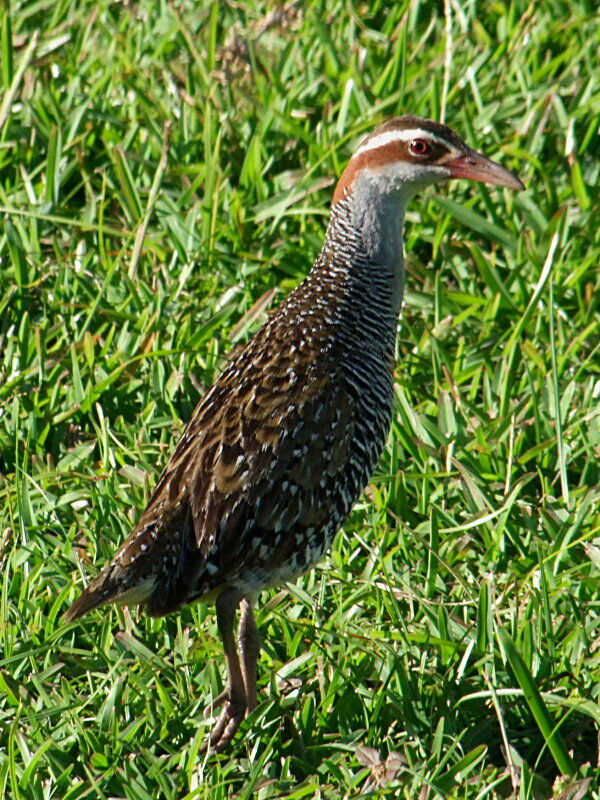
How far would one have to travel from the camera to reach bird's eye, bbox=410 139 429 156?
4500mm

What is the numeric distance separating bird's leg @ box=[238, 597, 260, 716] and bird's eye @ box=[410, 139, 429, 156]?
1630 mm

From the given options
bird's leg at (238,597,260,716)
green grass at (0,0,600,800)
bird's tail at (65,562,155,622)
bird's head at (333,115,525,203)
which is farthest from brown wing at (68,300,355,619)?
bird's head at (333,115,525,203)

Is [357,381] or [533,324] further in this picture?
[533,324]

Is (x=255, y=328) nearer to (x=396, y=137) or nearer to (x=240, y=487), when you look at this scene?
(x=396, y=137)

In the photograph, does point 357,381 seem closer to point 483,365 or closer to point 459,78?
point 483,365

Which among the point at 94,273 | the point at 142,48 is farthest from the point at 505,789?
the point at 142,48

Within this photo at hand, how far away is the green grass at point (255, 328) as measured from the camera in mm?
4020

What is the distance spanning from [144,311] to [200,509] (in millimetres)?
1663

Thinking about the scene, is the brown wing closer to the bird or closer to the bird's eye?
the bird

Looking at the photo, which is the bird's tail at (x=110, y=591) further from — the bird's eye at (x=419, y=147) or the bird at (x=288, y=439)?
the bird's eye at (x=419, y=147)

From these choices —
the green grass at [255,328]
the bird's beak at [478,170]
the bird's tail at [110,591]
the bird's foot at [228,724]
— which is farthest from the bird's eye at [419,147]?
the bird's foot at [228,724]

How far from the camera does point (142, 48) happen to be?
22.0 feet

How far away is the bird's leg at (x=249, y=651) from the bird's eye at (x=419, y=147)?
1.63m

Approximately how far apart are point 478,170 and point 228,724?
2.08 m
